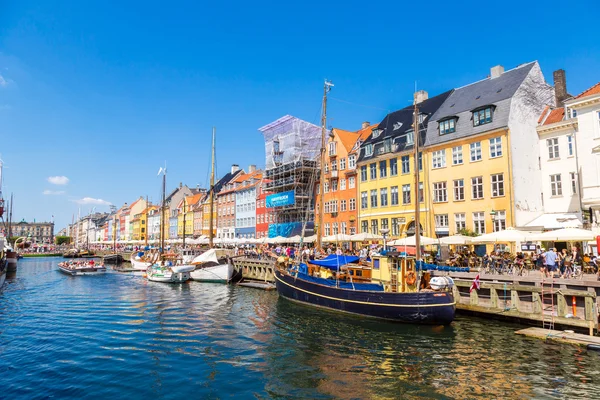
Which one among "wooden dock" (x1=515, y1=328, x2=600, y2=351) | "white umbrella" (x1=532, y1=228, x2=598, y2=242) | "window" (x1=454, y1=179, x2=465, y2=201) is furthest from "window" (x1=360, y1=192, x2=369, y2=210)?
"wooden dock" (x1=515, y1=328, x2=600, y2=351)

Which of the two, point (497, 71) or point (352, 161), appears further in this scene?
point (352, 161)

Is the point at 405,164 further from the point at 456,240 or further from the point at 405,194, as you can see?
the point at 456,240

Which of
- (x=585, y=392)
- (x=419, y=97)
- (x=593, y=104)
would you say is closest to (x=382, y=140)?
(x=419, y=97)

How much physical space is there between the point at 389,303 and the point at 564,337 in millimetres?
7515

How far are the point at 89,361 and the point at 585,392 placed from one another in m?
16.2

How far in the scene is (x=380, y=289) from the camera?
22328 mm

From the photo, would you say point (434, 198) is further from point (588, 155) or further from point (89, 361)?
point (89, 361)

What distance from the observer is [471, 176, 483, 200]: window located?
37219mm

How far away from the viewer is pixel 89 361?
50.2 ft

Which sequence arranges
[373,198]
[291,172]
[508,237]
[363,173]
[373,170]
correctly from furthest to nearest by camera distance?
[291,172] → [363,173] → [373,170] → [373,198] → [508,237]

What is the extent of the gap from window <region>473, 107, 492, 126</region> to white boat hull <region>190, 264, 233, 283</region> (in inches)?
1079

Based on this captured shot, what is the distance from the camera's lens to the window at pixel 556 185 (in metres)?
34.7

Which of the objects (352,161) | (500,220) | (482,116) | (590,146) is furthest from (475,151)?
(352,161)

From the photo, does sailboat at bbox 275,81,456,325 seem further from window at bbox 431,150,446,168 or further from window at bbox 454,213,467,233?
window at bbox 431,150,446,168
